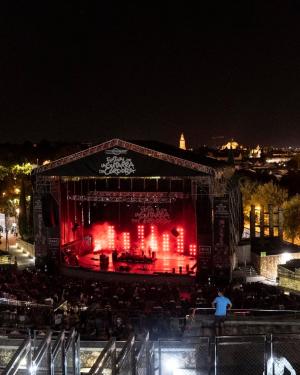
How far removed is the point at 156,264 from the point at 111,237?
3.92 metres

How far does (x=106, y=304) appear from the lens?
16.7m

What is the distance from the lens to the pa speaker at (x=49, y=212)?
27484mm

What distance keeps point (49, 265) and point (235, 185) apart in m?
10.1

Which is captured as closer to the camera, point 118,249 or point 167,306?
point 167,306

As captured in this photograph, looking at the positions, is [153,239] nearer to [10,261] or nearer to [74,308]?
[10,261]

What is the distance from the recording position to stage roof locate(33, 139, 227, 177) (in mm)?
25156

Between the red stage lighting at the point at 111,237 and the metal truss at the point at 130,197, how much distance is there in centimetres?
296

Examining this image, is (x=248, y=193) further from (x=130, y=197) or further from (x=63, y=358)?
(x=63, y=358)

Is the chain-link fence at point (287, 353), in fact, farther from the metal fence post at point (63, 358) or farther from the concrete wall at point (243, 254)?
the concrete wall at point (243, 254)

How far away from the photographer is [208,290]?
1934 cm

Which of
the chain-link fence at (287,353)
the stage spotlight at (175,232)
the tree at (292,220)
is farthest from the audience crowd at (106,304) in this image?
the tree at (292,220)

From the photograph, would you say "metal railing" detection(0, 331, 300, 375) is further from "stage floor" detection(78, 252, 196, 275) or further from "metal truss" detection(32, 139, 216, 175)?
"stage floor" detection(78, 252, 196, 275)

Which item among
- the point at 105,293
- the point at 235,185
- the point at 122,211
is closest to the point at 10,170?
the point at 122,211

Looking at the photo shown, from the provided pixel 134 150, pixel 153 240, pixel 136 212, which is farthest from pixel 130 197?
pixel 153 240
